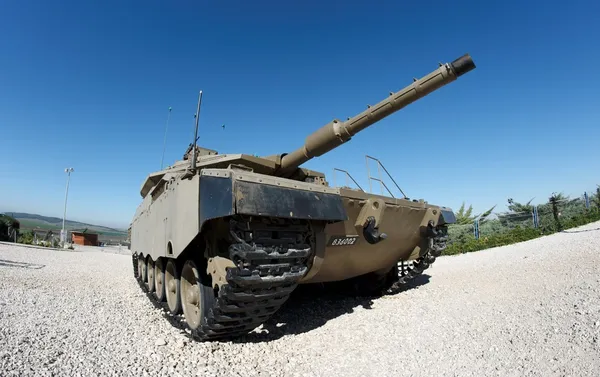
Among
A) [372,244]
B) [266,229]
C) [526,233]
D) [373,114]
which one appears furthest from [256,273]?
[526,233]

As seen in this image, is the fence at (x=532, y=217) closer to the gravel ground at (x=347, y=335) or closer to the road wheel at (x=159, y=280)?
the gravel ground at (x=347, y=335)

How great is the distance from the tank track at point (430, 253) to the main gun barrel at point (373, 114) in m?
2.66

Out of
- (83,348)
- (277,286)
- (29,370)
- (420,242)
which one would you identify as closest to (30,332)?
(83,348)

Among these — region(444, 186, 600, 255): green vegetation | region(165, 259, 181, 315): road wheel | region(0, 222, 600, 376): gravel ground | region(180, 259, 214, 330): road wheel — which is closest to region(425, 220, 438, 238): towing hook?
region(0, 222, 600, 376): gravel ground

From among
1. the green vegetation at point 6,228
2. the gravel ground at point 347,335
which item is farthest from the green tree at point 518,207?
the green vegetation at point 6,228

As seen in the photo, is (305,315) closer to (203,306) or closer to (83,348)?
(203,306)

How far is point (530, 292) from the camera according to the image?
20.5ft

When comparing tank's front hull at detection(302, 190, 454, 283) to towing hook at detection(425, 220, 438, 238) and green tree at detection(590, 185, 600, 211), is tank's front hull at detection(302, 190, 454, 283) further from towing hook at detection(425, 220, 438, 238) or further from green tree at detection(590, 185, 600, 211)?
green tree at detection(590, 185, 600, 211)

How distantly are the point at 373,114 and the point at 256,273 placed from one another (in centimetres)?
248

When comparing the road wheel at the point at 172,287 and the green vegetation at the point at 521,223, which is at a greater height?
the green vegetation at the point at 521,223

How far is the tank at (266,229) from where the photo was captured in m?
3.82

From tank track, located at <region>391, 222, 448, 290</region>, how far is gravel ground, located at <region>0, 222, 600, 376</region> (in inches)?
11.9

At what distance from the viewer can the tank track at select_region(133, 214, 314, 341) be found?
12.3 feet

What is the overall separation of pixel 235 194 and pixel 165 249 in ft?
7.41
